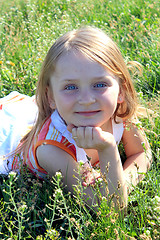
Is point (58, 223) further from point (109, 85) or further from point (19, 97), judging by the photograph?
point (19, 97)

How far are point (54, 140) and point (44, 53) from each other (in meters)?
1.99

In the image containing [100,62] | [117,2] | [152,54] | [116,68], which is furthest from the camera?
[117,2]

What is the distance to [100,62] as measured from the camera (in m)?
2.60

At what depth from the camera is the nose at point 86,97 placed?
2469 millimetres

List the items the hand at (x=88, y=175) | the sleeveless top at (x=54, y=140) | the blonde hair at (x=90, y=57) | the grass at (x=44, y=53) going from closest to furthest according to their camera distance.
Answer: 1. the hand at (x=88, y=175)
2. the grass at (x=44, y=53)
3. the blonde hair at (x=90, y=57)
4. the sleeveless top at (x=54, y=140)

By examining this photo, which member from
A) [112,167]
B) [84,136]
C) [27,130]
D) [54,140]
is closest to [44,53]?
[27,130]

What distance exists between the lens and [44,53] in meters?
4.52

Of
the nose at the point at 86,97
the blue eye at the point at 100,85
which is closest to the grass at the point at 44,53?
the blue eye at the point at 100,85

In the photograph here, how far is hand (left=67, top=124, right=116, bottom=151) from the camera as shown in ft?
7.90

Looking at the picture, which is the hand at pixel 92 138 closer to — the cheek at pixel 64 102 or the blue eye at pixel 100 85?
the cheek at pixel 64 102

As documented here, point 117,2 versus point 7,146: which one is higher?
point 117,2

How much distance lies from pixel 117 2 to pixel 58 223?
4.38m

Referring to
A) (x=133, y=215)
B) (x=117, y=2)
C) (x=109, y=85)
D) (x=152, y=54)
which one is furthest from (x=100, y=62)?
(x=117, y=2)

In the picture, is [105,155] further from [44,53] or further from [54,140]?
[44,53]
